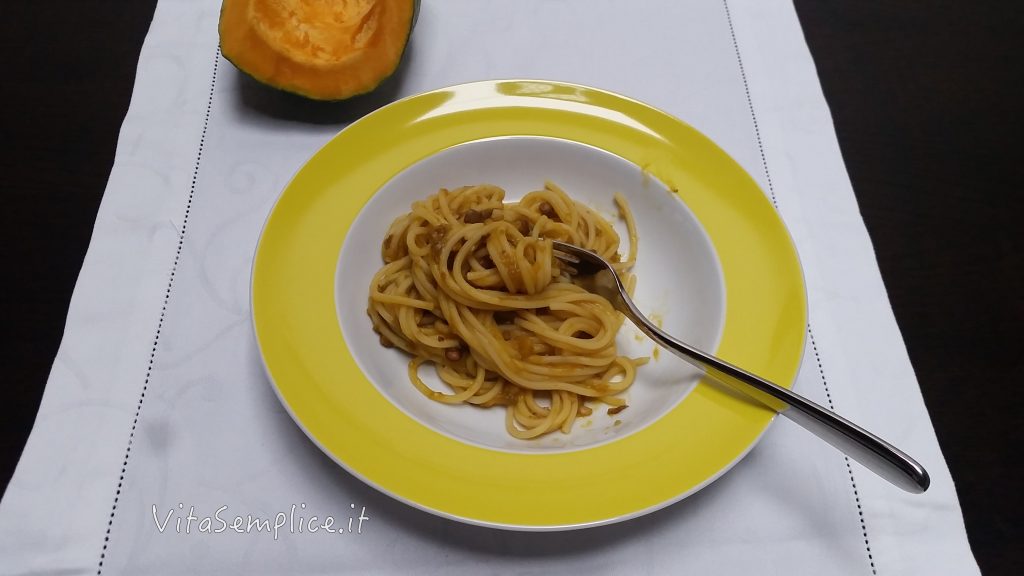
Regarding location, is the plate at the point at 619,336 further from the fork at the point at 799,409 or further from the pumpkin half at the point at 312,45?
the pumpkin half at the point at 312,45

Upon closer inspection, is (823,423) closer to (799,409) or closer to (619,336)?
(799,409)

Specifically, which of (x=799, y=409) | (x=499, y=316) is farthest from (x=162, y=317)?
(x=799, y=409)

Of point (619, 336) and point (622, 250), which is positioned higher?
point (622, 250)

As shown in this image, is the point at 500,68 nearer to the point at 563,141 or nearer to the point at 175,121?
the point at 563,141

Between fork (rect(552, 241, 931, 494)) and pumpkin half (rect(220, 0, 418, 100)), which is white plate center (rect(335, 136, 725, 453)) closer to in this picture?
fork (rect(552, 241, 931, 494))

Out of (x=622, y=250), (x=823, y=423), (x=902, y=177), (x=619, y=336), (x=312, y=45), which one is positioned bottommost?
(x=823, y=423)

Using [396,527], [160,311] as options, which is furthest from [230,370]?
[396,527]

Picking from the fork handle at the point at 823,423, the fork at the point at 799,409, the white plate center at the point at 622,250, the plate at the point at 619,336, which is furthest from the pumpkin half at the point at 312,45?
the fork handle at the point at 823,423

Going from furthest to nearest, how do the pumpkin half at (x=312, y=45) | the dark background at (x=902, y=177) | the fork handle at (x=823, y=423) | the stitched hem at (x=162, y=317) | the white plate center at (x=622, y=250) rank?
the pumpkin half at (x=312, y=45) < the dark background at (x=902, y=177) < the white plate center at (x=622, y=250) < the stitched hem at (x=162, y=317) < the fork handle at (x=823, y=423)
